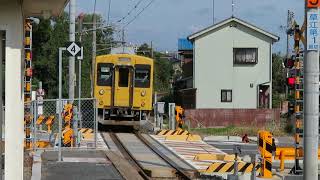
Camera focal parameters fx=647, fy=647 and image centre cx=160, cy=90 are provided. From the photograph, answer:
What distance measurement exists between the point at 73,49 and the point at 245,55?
95.3ft

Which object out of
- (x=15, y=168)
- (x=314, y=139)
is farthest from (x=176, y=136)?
(x=15, y=168)

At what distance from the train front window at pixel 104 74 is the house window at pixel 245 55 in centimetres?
1917

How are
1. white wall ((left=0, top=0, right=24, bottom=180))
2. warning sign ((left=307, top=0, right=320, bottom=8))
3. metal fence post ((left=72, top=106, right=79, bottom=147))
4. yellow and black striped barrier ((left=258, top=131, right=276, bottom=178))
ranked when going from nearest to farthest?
white wall ((left=0, top=0, right=24, bottom=180)) < warning sign ((left=307, top=0, right=320, bottom=8)) < yellow and black striped barrier ((left=258, top=131, right=276, bottom=178)) < metal fence post ((left=72, top=106, right=79, bottom=147))

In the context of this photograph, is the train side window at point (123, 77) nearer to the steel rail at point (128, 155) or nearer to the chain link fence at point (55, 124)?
the chain link fence at point (55, 124)

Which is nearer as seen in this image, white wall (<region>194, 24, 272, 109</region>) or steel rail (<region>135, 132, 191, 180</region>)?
steel rail (<region>135, 132, 191, 180</region>)

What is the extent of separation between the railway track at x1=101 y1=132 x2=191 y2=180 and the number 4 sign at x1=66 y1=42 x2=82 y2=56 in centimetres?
333

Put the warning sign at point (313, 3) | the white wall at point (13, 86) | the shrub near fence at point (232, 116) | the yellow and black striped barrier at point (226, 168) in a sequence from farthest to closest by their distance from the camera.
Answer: the shrub near fence at point (232, 116) < the yellow and black striped barrier at point (226, 168) < the warning sign at point (313, 3) < the white wall at point (13, 86)

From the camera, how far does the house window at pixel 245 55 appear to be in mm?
45625

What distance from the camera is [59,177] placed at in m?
13.1

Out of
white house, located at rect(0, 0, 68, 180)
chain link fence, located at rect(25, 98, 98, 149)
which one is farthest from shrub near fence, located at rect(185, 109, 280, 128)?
white house, located at rect(0, 0, 68, 180)

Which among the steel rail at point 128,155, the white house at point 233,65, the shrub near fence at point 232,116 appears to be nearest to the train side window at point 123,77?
the steel rail at point 128,155

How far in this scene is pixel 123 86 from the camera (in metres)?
28.2

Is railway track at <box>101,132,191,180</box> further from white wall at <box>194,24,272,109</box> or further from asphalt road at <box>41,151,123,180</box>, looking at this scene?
white wall at <box>194,24,272,109</box>

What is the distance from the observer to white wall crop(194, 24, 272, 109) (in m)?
45.5
